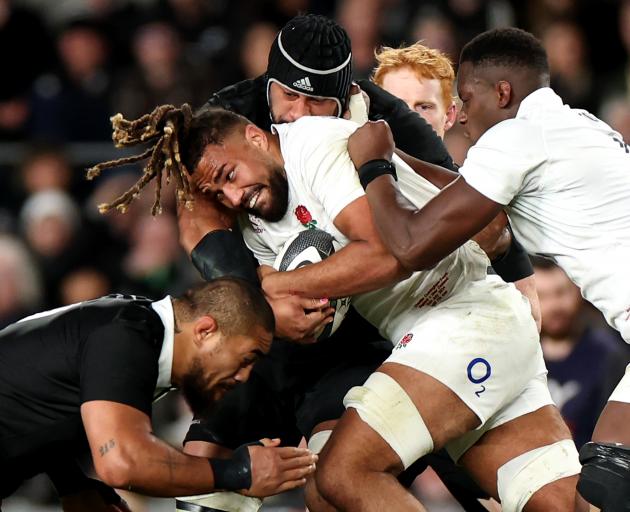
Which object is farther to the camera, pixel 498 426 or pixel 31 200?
pixel 31 200

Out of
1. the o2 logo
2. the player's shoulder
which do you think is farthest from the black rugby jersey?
the o2 logo

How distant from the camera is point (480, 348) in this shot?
4121 mm

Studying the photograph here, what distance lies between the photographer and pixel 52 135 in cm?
854

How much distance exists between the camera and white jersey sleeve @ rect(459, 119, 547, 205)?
378 cm

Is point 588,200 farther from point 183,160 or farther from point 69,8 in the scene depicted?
point 69,8

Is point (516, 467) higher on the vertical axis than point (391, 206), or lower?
lower

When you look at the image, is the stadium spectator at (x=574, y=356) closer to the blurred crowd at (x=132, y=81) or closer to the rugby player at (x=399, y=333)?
the blurred crowd at (x=132, y=81)

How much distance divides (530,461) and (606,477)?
71 cm

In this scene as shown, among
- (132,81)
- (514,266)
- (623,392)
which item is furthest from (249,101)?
(132,81)

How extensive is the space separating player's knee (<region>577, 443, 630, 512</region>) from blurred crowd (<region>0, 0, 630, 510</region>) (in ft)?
12.5

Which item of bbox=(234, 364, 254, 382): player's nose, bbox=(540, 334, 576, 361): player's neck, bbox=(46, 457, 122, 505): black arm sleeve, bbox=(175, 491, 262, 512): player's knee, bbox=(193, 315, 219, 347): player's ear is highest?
bbox=(193, 315, 219, 347): player's ear

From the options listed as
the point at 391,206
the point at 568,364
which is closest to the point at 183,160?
the point at 391,206

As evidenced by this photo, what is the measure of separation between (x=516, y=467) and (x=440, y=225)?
1.00 meters

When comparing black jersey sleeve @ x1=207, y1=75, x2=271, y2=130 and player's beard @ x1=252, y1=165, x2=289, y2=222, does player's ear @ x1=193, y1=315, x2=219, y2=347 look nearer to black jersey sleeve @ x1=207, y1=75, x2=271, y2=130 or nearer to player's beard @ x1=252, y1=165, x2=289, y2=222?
player's beard @ x1=252, y1=165, x2=289, y2=222
